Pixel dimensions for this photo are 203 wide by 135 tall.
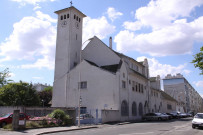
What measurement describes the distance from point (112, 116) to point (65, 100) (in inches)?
392

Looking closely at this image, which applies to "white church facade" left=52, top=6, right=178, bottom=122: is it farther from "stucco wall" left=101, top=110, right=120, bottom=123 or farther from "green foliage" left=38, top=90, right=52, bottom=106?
"green foliage" left=38, top=90, right=52, bottom=106

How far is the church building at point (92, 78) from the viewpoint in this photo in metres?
32.9

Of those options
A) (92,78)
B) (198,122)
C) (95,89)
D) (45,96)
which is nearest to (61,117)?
(95,89)

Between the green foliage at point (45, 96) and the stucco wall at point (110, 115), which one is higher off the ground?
the green foliage at point (45, 96)

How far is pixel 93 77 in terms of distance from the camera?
34.2 metres

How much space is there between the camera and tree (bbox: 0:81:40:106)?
133 feet

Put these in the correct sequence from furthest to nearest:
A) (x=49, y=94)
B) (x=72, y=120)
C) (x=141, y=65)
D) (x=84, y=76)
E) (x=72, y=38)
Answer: (x=49, y=94)
(x=141, y=65)
(x=72, y=38)
(x=84, y=76)
(x=72, y=120)

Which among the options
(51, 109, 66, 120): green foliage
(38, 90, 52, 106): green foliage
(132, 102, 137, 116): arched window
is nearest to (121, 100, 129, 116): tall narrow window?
(132, 102, 137, 116): arched window

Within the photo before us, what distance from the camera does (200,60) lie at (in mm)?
19547

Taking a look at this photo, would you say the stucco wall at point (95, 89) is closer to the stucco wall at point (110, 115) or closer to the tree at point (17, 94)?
the stucco wall at point (110, 115)

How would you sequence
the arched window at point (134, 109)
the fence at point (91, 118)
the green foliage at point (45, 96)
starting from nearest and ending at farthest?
the fence at point (91, 118)
the arched window at point (134, 109)
the green foliage at point (45, 96)

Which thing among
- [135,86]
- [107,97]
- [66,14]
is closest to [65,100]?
[107,97]

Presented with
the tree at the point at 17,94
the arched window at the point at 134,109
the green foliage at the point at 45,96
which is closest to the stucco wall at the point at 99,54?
the arched window at the point at 134,109

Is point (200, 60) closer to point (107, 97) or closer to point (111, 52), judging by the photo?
point (107, 97)
